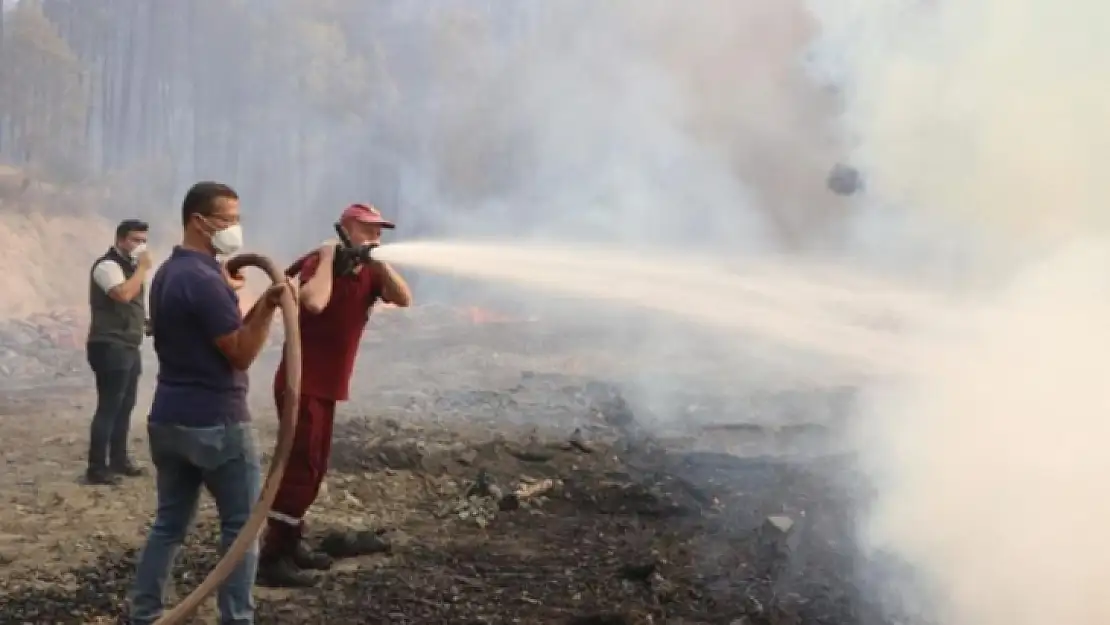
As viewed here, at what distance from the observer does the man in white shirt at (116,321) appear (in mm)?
5875

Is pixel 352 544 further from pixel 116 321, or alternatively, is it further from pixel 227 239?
pixel 116 321

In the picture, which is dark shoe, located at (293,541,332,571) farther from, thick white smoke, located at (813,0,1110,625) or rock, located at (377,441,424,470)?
thick white smoke, located at (813,0,1110,625)

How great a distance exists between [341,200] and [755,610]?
25.4m

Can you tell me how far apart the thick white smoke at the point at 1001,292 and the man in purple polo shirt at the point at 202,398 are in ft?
9.62

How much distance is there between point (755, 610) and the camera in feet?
13.4

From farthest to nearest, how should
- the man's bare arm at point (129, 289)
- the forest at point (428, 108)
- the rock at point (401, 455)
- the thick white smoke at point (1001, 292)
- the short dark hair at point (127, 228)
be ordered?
the forest at point (428, 108) → the rock at point (401, 455) → the short dark hair at point (127, 228) → the man's bare arm at point (129, 289) → the thick white smoke at point (1001, 292)

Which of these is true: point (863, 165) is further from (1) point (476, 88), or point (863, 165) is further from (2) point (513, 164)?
(1) point (476, 88)

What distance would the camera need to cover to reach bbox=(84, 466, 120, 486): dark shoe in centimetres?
629

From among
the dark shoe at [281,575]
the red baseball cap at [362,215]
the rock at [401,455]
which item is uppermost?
the red baseball cap at [362,215]

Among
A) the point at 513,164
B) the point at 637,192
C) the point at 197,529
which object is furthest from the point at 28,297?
the point at 197,529

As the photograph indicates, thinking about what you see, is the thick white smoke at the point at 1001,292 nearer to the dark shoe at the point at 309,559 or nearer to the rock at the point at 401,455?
the dark shoe at the point at 309,559

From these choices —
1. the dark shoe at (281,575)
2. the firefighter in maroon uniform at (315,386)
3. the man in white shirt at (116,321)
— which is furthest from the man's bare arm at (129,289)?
the dark shoe at (281,575)

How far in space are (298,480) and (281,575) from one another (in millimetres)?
434

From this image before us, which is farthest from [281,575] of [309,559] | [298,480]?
[298,480]
